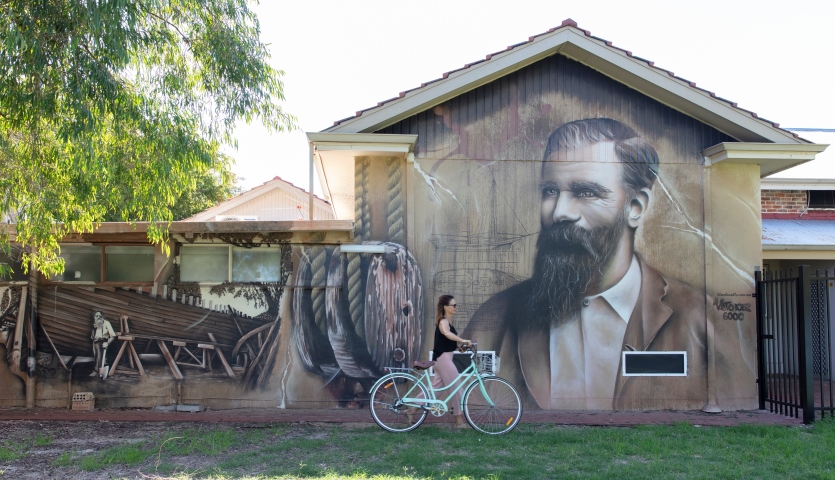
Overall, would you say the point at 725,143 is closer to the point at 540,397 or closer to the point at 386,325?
the point at 540,397

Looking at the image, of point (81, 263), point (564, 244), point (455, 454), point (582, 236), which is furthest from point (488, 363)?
point (81, 263)

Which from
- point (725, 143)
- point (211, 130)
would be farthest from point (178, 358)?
point (725, 143)

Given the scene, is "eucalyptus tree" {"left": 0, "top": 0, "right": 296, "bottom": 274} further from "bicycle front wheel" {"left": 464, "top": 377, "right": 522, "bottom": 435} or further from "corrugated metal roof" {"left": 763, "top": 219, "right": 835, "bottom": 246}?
"corrugated metal roof" {"left": 763, "top": 219, "right": 835, "bottom": 246}

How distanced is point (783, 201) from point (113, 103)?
1308cm

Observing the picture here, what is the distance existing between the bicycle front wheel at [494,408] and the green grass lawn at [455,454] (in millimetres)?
160

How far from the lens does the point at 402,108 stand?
1007 cm

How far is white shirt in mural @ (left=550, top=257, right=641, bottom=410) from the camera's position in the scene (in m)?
10.3

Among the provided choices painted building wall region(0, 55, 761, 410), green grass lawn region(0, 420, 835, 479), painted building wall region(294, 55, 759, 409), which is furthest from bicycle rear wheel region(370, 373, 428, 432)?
painted building wall region(294, 55, 759, 409)

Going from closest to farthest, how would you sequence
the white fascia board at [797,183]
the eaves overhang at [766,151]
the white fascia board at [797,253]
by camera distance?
the eaves overhang at [766,151]
the white fascia board at [797,253]
the white fascia board at [797,183]

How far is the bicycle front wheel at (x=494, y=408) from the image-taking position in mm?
8477

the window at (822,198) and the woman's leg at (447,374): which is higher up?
the window at (822,198)

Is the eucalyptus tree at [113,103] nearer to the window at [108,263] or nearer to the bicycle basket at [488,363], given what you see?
the window at [108,263]

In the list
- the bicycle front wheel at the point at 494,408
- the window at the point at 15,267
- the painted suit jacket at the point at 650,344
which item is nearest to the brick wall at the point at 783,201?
the painted suit jacket at the point at 650,344

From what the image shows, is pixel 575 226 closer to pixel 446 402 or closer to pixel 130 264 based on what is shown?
pixel 446 402
